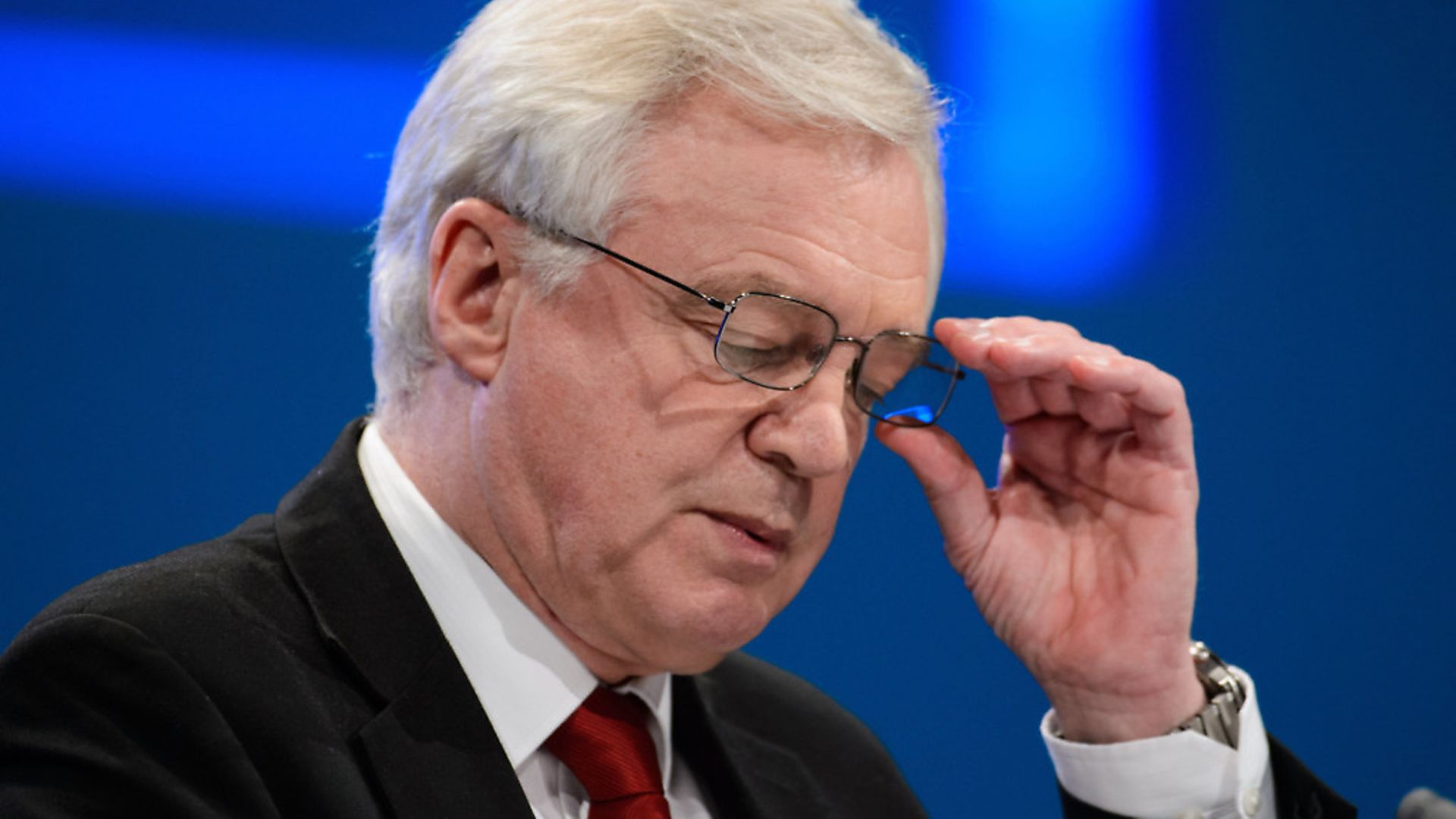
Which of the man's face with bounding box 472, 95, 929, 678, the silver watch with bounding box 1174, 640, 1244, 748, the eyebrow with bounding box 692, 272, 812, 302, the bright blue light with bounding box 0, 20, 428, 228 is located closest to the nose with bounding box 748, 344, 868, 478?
the man's face with bounding box 472, 95, 929, 678

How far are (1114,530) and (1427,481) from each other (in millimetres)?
1229

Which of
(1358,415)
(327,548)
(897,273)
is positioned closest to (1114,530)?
(897,273)

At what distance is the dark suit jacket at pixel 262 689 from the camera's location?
129 centimetres

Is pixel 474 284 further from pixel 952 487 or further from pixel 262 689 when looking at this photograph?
pixel 952 487

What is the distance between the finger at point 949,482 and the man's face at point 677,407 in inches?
12.3

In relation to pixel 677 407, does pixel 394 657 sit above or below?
below

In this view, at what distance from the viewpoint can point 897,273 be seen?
164cm

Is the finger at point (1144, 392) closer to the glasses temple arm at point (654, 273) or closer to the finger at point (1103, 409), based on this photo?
the finger at point (1103, 409)

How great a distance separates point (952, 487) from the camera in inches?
75.2

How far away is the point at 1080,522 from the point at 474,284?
827 millimetres

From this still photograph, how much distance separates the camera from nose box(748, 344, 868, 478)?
1.54 meters

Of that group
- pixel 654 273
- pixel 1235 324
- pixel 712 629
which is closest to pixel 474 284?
pixel 654 273

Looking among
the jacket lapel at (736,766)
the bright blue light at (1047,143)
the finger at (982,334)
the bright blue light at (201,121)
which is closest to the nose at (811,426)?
the finger at (982,334)

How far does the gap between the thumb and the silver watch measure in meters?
0.30
